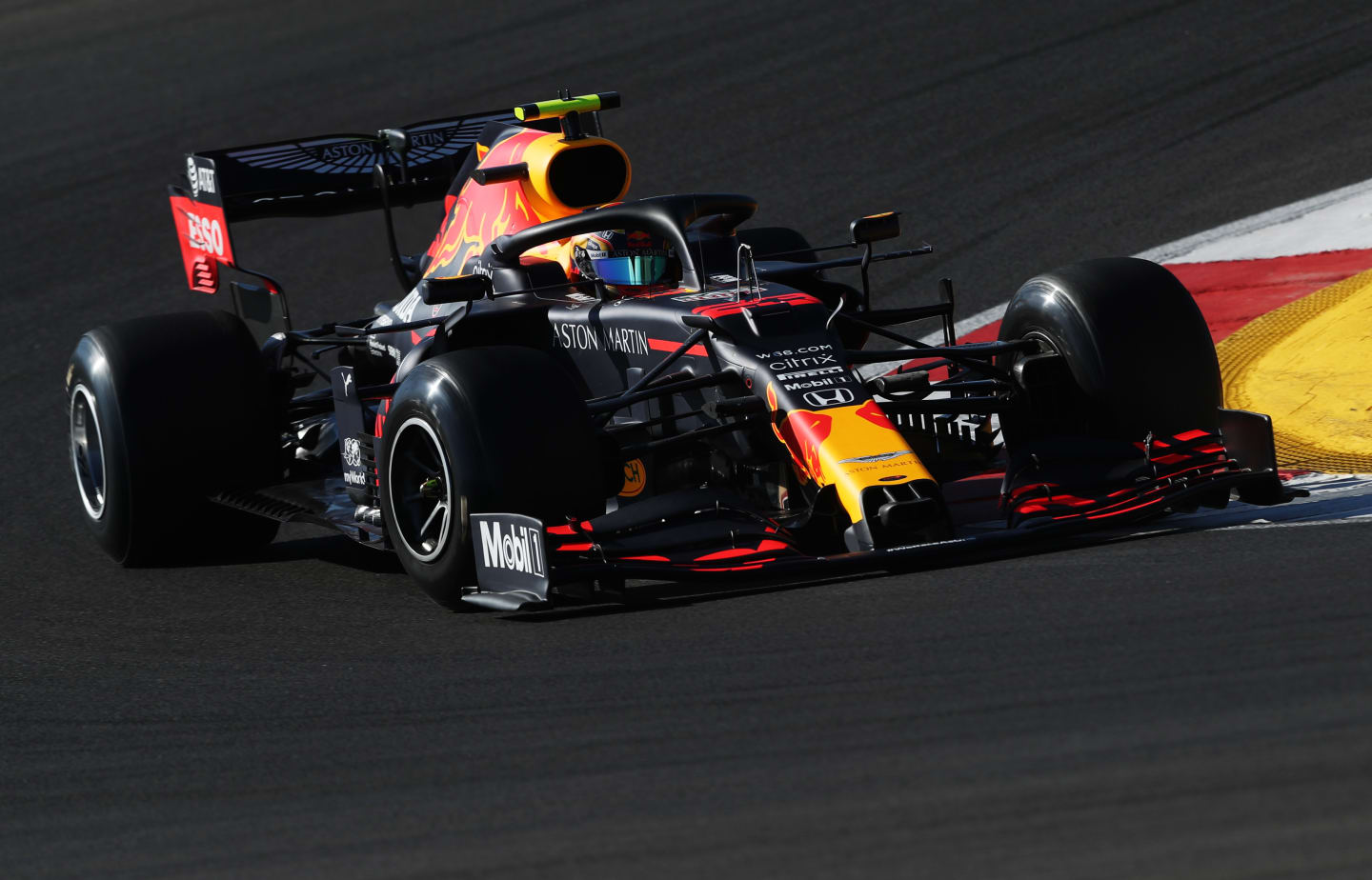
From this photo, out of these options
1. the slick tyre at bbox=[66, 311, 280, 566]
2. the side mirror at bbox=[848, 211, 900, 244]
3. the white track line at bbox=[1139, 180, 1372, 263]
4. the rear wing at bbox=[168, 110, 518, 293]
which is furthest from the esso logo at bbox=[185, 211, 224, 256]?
the white track line at bbox=[1139, 180, 1372, 263]

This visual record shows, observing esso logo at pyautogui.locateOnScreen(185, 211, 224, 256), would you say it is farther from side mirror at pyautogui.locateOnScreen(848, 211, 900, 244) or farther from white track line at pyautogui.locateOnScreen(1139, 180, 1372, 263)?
white track line at pyautogui.locateOnScreen(1139, 180, 1372, 263)

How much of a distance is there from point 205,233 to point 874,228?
350 cm

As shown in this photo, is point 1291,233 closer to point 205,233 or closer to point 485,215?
point 485,215

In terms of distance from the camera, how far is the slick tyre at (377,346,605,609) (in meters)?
6.02

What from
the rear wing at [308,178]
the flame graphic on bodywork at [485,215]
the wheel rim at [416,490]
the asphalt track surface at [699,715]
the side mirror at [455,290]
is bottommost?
the asphalt track surface at [699,715]

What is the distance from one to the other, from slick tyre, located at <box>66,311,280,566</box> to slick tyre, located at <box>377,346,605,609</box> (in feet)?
5.43

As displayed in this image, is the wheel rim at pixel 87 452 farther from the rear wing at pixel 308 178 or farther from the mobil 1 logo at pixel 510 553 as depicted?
the mobil 1 logo at pixel 510 553

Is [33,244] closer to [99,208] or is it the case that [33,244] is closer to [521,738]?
[99,208]

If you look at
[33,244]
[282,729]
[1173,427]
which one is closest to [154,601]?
[282,729]

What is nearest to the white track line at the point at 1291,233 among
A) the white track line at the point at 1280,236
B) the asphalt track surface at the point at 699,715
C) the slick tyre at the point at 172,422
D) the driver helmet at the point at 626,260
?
the white track line at the point at 1280,236

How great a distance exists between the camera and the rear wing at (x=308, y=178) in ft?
28.9

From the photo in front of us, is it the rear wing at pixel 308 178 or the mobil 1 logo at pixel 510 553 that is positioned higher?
the rear wing at pixel 308 178

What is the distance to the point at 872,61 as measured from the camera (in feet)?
54.5

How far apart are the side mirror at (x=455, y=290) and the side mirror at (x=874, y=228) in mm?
1488
